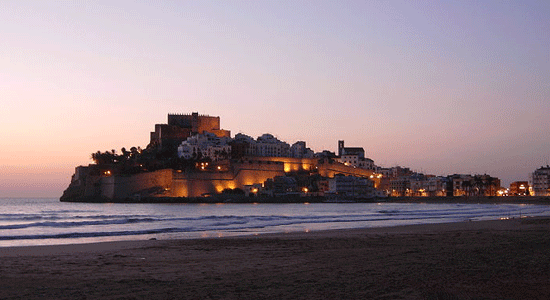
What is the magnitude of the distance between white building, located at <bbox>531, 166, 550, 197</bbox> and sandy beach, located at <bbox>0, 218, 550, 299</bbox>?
11543cm

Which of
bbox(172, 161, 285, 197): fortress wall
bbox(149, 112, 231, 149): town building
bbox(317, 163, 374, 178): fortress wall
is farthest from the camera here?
bbox(149, 112, 231, 149): town building

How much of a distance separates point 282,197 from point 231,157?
1435cm

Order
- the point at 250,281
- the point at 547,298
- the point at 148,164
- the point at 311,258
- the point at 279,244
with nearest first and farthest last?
the point at 547,298 → the point at 250,281 → the point at 311,258 → the point at 279,244 → the point at 148,164

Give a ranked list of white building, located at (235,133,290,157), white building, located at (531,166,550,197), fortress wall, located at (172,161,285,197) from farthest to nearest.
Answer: white building, located at (531,166,550,197) → white building, located at (235,133,290,157) → fortress wall, located at (172,161,285,197)

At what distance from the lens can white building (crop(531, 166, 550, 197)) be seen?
11606 centimetres

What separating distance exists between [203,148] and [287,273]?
90.1 meters

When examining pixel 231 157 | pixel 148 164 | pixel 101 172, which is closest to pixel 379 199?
pixel 231 157

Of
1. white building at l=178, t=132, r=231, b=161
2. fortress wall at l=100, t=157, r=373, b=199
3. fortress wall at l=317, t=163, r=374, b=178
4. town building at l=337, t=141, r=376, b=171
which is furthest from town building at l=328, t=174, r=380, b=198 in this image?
town building at l=337, t=141, r=376, b=171

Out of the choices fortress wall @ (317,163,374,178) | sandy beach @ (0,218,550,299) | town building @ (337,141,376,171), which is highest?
town building @ (337,141,376,171)

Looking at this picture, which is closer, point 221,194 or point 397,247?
point 397,247

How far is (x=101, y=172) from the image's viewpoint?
3716 inches

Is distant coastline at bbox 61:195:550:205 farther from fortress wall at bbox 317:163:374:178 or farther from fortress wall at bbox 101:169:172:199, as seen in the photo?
fortress wall at bbox 317:163:374:178

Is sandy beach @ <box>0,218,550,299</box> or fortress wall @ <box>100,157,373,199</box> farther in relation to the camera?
fortress wall @ <box>100,157,373,199</box>

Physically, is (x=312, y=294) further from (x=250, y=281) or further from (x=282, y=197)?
(x=282, y=197)
